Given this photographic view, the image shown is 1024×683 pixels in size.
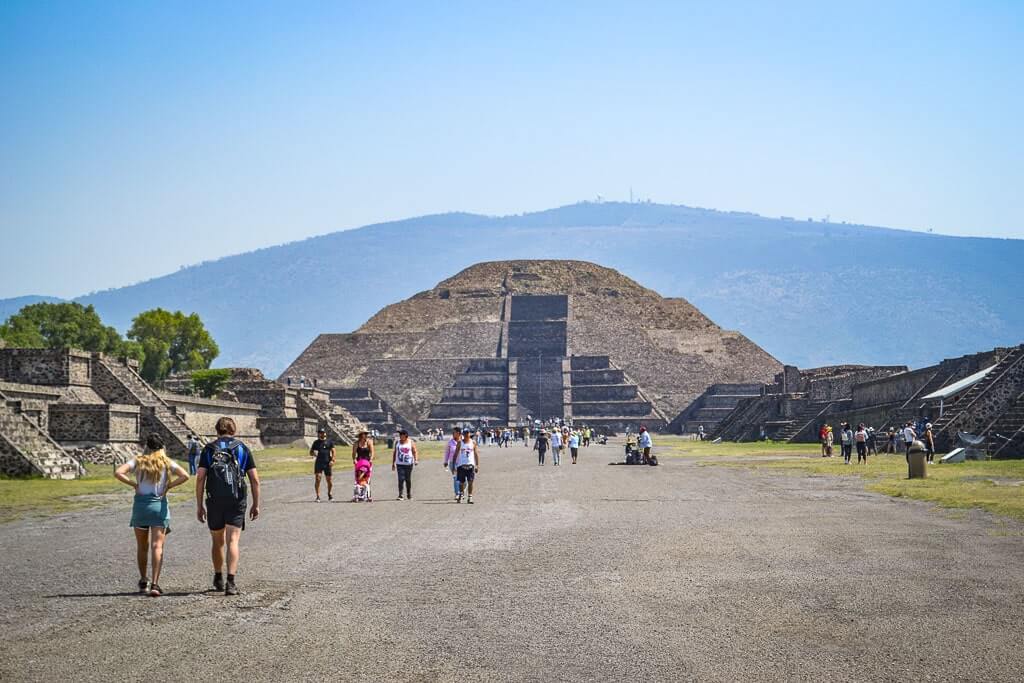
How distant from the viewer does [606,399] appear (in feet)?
363

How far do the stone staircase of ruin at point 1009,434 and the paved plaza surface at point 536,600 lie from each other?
2009 centimetres

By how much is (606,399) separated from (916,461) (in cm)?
7777

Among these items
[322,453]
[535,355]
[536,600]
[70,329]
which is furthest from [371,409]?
[536,600]

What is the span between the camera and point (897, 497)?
27.3 metres

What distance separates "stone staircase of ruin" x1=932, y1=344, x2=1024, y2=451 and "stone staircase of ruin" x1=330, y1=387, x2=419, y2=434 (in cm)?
5948

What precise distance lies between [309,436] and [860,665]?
201 feet

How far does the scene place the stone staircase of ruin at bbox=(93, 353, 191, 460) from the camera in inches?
1816

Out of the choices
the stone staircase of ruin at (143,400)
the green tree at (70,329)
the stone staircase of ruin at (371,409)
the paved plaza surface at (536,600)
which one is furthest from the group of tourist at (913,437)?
the green tree at (70,329)

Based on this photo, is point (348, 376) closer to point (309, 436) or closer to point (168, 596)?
point (309, 436)

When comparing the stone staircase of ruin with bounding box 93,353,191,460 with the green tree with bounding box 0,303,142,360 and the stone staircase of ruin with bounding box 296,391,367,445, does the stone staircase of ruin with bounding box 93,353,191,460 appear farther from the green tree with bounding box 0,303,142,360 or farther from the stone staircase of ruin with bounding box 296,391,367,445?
the green tree with bounding box 0,303,142,360

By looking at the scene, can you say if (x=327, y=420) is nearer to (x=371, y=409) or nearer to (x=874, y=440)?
(x=874, y=440)

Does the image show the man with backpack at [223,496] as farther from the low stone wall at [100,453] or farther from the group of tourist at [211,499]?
the low stone wall at [100,453]

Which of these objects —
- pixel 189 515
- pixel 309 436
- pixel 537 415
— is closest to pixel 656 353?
pixel 537 415

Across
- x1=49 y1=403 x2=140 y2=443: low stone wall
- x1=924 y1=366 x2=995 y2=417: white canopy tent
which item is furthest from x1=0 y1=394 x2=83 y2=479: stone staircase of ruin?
x1=924 y1=366 x2=995 y2=417: white canopy tent
